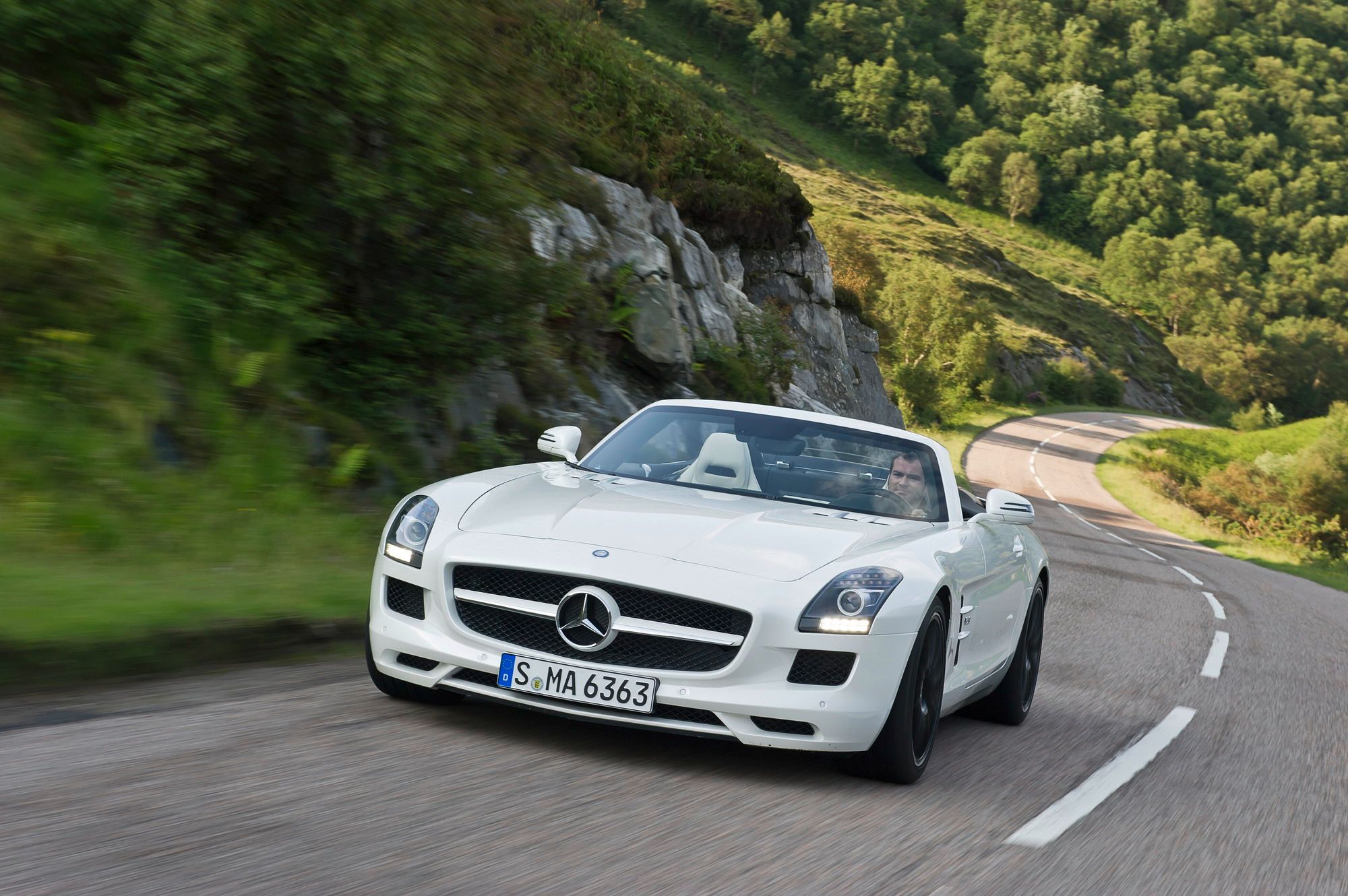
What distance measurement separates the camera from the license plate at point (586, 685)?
430 centimetres

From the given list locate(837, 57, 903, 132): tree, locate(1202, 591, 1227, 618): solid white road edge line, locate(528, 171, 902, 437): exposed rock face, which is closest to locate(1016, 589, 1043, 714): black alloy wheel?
locate(528, 171, 902, 437): exposed rock face

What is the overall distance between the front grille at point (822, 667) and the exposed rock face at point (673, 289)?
7.01 m

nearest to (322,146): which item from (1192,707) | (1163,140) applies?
(1192,707)

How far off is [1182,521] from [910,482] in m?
42.6

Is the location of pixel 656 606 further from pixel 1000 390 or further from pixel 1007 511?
pixel 1000 390

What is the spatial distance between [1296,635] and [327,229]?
10429 mm

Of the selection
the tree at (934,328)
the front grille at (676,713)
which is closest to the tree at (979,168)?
the tree at (934,328)

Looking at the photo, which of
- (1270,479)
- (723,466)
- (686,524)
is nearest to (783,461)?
(723,466)

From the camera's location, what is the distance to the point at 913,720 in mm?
4656

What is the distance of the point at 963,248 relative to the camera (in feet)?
352

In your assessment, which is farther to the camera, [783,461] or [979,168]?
[979,168]

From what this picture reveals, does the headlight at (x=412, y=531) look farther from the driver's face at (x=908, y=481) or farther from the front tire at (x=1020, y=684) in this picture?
the front tire at (x=1020, y=684)

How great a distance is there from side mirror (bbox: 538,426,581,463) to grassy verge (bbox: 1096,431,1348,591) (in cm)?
2387

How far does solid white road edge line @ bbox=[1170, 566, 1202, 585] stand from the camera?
19.9m
